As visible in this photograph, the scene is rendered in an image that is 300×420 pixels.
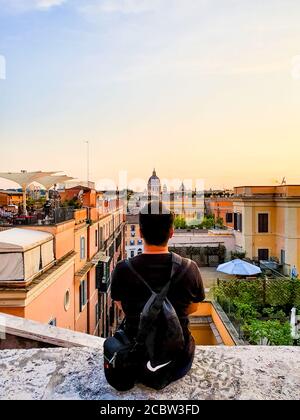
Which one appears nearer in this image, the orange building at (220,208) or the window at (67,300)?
the window at (67,300)

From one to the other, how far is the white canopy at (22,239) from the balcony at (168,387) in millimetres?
4161

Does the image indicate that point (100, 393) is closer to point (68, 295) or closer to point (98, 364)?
point (98, 364)

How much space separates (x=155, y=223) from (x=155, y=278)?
24 cm

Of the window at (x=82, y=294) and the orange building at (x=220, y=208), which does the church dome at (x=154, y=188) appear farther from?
the orange building at (x=220, y=208)

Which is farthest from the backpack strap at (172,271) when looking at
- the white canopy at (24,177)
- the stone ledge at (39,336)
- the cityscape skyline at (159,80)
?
the white canopy at (24,177)

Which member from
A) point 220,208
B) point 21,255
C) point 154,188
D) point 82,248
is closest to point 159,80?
point 154,188

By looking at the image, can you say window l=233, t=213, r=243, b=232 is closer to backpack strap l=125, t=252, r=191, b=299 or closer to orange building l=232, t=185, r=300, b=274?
orange building l=232, t=185, r=300, b=274

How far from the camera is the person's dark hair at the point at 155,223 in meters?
1.50

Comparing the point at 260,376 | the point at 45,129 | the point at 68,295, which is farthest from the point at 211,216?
A: the point at 260,376

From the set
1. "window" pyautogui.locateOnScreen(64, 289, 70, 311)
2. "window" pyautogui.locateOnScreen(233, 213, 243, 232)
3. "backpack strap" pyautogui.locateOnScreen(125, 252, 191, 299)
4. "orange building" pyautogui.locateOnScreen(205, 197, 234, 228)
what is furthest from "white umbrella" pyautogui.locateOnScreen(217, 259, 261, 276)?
"orange building" pyautogui.locateOnScreen(205, 197, 234, 228)

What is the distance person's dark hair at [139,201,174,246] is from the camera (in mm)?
1498

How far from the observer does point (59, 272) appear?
7.71 m

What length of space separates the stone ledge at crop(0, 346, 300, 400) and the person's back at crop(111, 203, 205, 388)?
0.15 m

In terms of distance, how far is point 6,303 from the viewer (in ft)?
18.9
